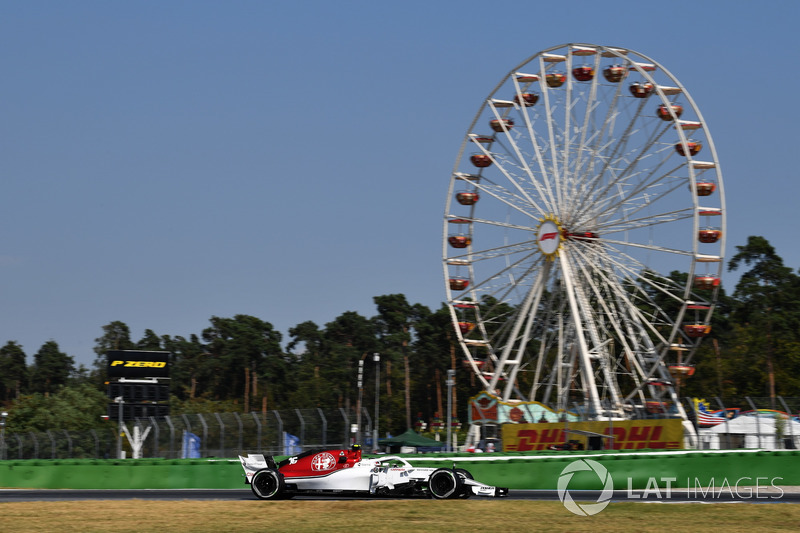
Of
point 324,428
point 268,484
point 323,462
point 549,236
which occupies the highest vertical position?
point 549,236

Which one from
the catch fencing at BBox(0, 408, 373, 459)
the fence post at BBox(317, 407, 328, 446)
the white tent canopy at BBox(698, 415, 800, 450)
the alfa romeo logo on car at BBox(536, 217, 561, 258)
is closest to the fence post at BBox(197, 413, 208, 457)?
the catch fencing at BBox(0, 408, 373, 459)

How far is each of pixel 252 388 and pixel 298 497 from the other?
107m

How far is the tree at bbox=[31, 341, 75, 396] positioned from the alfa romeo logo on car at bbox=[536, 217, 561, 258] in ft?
429

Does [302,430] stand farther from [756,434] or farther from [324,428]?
[756,434]

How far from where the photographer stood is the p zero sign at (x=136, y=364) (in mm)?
52531

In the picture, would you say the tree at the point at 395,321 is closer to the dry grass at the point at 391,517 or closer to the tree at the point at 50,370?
the tree at the point at 50,370

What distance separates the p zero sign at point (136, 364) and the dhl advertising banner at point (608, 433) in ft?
70.8

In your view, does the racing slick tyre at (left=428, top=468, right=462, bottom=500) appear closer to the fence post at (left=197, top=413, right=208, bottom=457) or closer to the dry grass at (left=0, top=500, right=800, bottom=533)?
the dry grass at (left=0, top=500, right=800, bottom=533)

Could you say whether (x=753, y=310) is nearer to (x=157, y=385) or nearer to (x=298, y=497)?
(x=157, y=385)

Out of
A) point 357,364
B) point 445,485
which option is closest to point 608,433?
point 445,485

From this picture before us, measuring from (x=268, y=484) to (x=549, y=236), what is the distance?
24.8 meters

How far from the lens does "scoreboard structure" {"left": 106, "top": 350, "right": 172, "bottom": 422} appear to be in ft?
170

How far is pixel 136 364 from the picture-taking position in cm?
5297

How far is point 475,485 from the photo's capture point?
22125mm
